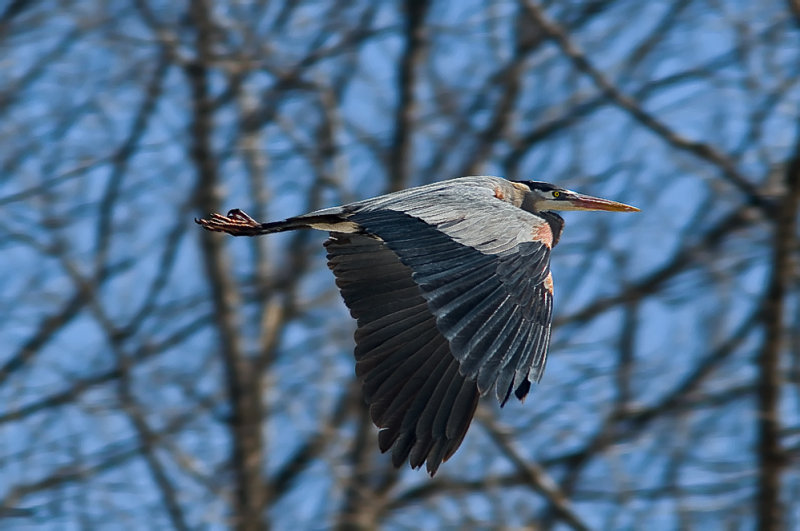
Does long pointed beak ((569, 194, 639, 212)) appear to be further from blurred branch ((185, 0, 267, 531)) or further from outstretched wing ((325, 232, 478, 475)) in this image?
blurred branch ((185, 0, 267, 531))

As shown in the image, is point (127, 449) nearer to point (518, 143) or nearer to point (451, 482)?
point (451, 482)

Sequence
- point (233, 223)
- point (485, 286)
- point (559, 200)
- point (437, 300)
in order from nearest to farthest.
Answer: point (437, 300) → point (485, 286) → point (233, 223) → point (559, 200)

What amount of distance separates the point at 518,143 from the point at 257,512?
296 centimetres

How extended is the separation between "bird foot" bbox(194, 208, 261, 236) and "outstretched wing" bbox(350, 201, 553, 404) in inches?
28.6

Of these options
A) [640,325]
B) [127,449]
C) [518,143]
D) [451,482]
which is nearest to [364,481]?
[451,482]

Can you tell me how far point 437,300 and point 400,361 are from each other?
73 centimetres

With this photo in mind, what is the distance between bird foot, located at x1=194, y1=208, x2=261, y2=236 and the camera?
17.9 ft

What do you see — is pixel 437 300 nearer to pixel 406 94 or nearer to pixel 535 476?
pixel 535 476

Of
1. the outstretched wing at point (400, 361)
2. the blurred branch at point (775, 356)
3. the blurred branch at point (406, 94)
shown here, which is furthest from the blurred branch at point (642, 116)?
the outstretched wing at point (400, 361)

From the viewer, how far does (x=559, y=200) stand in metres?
6.43

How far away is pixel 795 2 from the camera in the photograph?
27.6 ft

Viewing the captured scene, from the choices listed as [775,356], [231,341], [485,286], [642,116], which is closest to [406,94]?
[642,116]

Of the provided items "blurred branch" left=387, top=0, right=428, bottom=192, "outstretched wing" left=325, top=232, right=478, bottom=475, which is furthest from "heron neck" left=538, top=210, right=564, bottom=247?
"blurred branch" left=387, top=0, right=428, bottom=192

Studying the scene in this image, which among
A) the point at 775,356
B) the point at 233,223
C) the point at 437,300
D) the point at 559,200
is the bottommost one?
the point at 775,356
